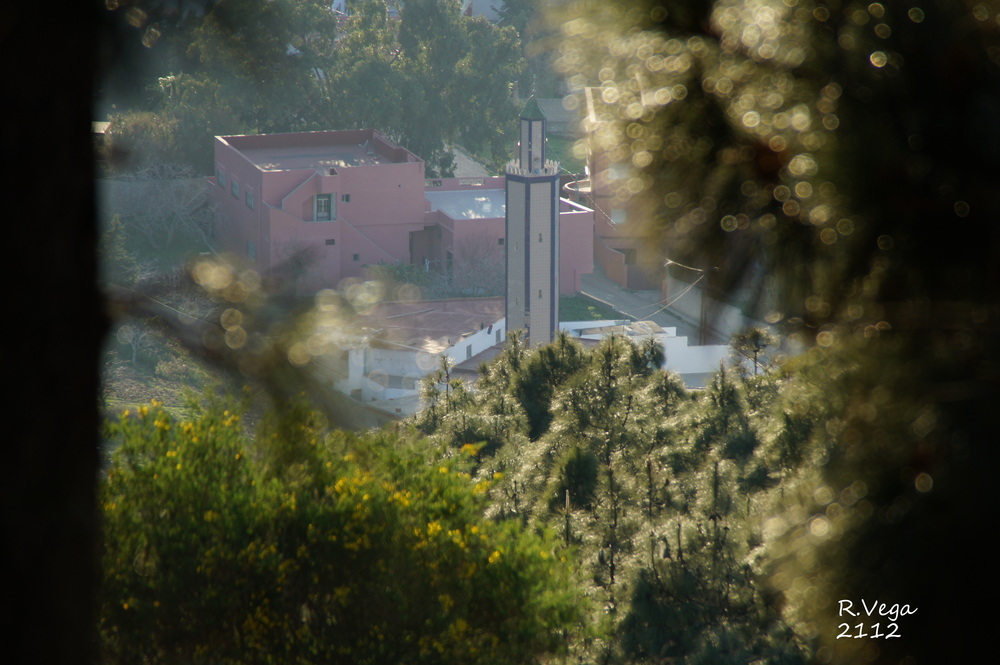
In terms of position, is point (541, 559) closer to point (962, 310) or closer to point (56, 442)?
point (56, 442)

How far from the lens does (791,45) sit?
3.44ft

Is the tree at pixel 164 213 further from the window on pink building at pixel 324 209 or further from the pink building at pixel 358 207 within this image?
the window on pink building at pixel 324 209

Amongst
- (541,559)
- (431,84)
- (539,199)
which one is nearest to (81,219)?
(541,559)

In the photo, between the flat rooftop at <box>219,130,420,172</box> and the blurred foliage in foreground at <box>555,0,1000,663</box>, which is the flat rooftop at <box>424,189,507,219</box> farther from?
the blurred foliage in foreground at <box>555,0,1000,663</box>

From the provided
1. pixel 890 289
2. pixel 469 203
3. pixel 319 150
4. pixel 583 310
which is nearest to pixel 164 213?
pixel 319 150

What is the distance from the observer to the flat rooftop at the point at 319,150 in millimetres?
23422

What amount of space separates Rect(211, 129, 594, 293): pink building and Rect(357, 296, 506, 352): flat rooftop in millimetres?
1253

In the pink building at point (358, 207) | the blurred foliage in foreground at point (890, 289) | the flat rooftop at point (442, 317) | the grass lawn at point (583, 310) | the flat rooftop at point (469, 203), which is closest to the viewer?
the blurred foliage in foreground at point (890, 289)

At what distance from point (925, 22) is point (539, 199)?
803 inches

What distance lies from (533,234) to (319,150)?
643cm

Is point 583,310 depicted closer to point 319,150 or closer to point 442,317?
point 442,317

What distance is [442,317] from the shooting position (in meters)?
21.4

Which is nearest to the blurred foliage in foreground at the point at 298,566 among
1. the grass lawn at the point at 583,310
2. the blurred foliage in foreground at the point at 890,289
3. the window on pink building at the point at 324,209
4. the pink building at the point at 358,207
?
the blurred foliage in foreground at the point at 890,289

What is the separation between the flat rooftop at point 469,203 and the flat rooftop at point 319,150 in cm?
152
